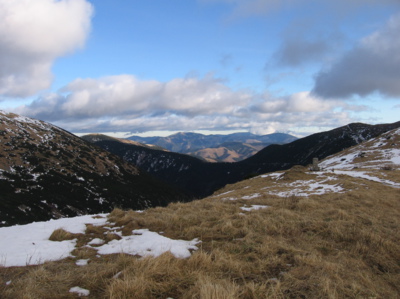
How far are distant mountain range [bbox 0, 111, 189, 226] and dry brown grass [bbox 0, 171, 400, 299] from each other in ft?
219

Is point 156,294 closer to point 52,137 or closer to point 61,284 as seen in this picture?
point 61,284

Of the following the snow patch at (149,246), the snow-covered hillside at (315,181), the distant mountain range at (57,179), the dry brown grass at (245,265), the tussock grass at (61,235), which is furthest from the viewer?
the distant mountain range at (57,179)

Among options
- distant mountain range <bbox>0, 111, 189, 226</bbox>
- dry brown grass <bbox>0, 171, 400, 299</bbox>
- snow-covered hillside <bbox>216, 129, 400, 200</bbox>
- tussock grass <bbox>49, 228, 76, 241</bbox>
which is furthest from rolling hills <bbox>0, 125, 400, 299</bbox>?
distant mountain range <bbox>0, 111, 189, 226</bbox>

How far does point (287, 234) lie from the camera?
24.8 ft

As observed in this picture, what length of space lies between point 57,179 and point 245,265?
11685 centimetres

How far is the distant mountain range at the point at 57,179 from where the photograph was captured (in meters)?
76.5

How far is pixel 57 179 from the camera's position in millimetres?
101250

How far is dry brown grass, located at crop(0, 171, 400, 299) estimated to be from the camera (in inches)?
148

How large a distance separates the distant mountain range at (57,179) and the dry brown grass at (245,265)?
6662cm

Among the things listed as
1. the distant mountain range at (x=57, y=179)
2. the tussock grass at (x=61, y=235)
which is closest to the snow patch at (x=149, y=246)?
the tussock grass at (x=61, y=235)

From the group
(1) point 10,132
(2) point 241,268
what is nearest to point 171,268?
(2) point 241,268

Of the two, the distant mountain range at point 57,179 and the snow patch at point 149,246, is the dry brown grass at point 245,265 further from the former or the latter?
the distant mountain range at point 57,179

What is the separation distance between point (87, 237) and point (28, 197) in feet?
299

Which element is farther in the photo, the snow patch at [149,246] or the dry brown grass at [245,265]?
the snow patch at [149,246]
